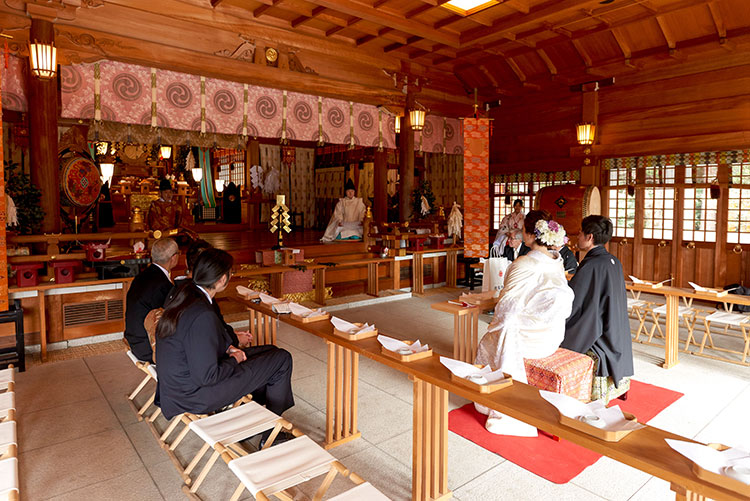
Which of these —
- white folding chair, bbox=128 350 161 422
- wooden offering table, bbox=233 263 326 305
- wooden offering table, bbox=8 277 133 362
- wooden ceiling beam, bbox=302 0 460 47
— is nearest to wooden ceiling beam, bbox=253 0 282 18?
wooden ceiling beam, bbox=302 0 460 47

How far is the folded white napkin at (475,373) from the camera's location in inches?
91.0

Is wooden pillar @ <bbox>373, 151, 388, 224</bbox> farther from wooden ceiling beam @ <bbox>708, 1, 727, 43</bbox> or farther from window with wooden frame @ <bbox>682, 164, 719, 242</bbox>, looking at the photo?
wooden ceiling beam @ <bbox>708, 1, 727, 43</bbox>

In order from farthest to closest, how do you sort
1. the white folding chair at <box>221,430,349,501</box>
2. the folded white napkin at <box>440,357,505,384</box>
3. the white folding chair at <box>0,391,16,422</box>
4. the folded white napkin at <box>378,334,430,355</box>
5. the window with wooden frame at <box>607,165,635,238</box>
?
the window with wooden frame at <box>607,165,635,238</box> → the folded white napkin at <box>378,334,430,355</box> → the white folding chair at <box>0,391,16,422</box> → the folded white napkin at <box>440,357,505,384</box> → the white folding chair at <box>221,430,349,501</box>

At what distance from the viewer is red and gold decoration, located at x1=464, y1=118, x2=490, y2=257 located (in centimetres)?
793

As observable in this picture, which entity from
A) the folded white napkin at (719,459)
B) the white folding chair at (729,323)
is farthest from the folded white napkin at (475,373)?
the white folding chair at (729,323)

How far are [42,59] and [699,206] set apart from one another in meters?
9.72

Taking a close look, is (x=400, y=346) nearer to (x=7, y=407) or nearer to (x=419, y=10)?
(x=7, y=407)

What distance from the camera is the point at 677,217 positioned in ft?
27.8

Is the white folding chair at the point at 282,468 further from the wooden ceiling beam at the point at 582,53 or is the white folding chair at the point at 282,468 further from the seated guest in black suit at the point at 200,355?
the wooden ceiling beam at the point at 582,53

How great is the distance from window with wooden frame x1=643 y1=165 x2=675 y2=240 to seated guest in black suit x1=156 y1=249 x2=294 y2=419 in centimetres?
832

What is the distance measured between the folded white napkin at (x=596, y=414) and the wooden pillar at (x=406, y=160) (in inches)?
291

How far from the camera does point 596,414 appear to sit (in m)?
1.95

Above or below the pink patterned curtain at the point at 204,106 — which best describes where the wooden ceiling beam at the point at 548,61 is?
above

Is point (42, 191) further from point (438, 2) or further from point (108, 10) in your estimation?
point (438, 2)
